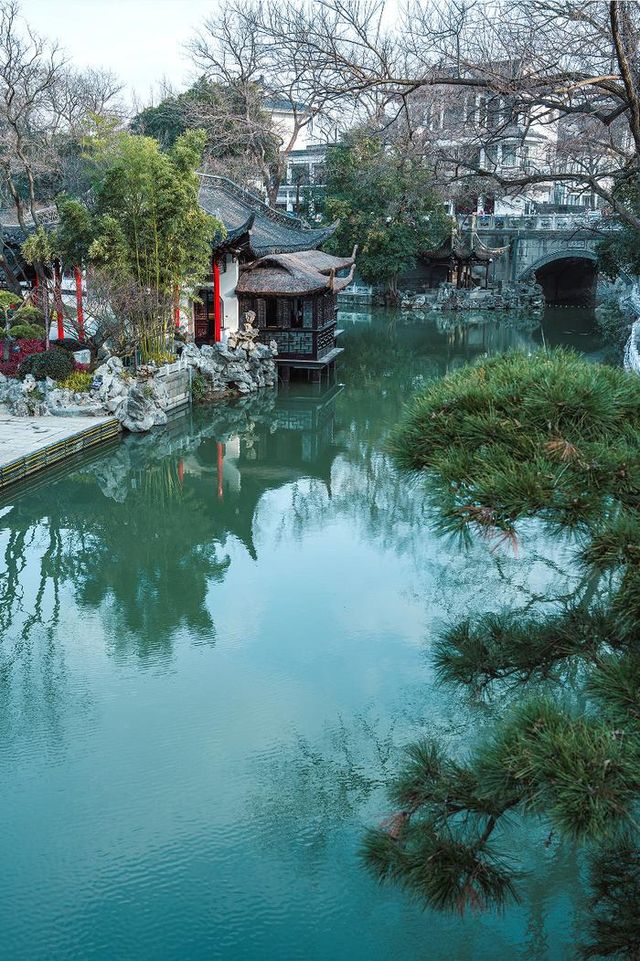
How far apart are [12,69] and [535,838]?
16513 mm

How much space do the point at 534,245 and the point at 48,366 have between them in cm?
2402

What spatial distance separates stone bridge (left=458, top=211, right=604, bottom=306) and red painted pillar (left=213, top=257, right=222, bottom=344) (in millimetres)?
17273

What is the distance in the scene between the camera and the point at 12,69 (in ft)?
54.2

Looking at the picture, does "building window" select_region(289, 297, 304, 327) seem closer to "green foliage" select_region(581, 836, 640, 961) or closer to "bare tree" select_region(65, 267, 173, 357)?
"bare tree" select_region(65, 267, 173, 357)

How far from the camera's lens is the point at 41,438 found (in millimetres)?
12484

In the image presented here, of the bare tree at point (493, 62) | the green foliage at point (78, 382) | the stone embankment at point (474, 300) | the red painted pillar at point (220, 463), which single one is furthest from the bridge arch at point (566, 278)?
the bare tree at point (493, 62)

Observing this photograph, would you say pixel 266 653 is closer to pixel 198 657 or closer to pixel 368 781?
pixel 198 657

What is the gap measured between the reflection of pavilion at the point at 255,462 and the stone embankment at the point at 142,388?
3.61ft

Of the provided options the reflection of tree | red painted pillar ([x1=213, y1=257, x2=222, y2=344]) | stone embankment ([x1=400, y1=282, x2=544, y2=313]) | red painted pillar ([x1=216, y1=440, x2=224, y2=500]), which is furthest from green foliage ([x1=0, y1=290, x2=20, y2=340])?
stone embankment ([x1=400, y1=282, x2=544, y2=313])

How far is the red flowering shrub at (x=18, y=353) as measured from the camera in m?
15.3

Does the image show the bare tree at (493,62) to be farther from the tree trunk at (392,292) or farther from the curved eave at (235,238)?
the tree trunk at (392,292)

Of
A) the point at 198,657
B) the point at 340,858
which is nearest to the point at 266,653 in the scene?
the point at 198,657

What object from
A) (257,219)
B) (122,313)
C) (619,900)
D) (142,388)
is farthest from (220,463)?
(619,900)

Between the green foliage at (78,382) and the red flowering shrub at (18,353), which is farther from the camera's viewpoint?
the red flowering shrub at (18,353)
